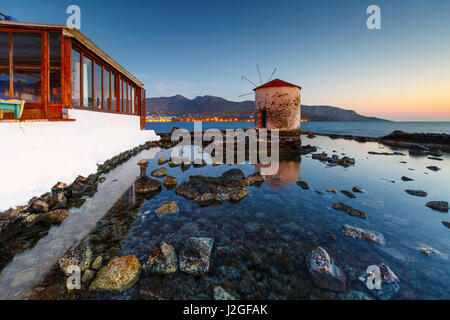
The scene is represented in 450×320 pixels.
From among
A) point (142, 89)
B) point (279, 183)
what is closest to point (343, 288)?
point (279, 183)

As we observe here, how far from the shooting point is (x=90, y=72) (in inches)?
427

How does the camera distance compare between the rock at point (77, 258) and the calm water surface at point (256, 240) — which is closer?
the calm water surface at point (256, 240)

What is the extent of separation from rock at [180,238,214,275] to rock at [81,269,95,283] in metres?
1.39

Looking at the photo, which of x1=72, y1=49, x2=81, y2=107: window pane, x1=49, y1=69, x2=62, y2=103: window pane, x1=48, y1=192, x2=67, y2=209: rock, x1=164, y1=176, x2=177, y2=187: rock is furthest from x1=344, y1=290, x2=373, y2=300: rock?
x1=49, y1=69, x2=62, y2=103: window pane

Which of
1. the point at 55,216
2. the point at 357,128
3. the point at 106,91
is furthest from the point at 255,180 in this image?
the point at 357,128

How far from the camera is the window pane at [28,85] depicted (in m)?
8.49

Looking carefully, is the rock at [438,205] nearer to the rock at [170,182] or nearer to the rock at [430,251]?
the rock at [430,251]

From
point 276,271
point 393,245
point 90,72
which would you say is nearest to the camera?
point 276,271

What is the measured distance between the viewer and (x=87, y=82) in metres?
10.5

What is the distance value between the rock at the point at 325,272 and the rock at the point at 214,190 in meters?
→ 3.33

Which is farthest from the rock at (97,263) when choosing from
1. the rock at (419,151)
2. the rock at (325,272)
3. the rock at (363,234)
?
the rock at (419,151)
